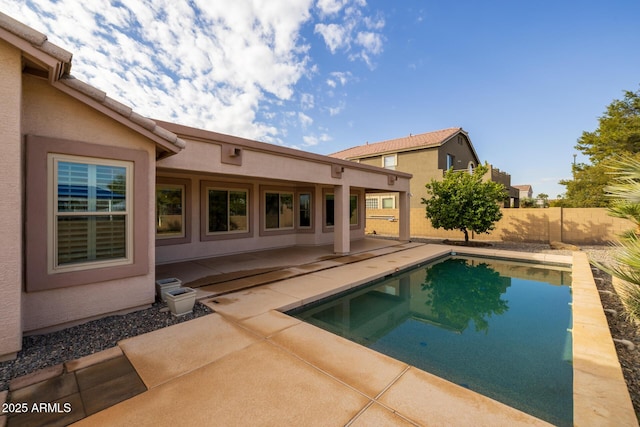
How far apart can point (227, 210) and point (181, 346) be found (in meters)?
7.18

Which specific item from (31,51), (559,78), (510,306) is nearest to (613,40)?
(559,78)

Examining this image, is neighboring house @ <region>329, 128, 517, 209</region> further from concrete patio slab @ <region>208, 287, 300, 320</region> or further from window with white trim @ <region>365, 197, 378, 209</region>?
concrete patio slab @ <region>208, 287, 300, 320</region>

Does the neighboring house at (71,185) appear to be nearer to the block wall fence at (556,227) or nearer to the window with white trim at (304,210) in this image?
the window with white trim at (304,210)

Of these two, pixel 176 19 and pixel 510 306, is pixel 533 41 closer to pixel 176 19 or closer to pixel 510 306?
pixel 510 306

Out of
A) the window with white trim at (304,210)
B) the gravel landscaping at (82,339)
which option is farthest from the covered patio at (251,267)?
the window with white trim at (304,210)

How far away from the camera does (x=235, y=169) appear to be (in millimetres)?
6742

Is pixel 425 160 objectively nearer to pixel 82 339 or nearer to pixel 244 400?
Result: pixel 244 400

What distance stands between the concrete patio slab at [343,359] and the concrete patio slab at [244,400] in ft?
0.55

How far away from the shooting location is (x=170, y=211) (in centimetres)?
909

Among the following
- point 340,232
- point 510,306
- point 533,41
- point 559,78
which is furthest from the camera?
point 559,78

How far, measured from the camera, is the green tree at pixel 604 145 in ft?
62.0

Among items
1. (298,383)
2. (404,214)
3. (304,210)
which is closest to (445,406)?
(298,383)

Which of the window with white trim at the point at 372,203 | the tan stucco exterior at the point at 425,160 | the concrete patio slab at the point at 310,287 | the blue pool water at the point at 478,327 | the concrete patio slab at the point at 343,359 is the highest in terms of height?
the tan stucco exterior at the point at 425,160

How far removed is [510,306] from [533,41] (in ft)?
38.8
